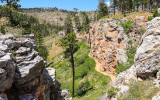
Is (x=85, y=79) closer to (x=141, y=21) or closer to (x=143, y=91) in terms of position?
(x=143, y=91)

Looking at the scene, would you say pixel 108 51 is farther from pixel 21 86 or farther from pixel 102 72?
pixel 21 86

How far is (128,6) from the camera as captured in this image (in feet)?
175

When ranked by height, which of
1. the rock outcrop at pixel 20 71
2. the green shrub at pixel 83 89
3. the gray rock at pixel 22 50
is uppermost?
the gray rock at pixel 22 50

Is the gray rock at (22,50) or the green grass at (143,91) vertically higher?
the gray rock at (22,50)

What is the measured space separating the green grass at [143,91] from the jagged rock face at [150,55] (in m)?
1.17

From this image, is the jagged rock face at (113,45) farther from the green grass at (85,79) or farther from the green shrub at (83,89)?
the green shrub at (83,89)

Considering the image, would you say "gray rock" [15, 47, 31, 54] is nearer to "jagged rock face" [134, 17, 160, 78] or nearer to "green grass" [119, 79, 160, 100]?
"green grass" [119, 79, 160, 100]

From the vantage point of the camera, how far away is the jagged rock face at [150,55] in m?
10.8

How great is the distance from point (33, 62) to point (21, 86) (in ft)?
7.70

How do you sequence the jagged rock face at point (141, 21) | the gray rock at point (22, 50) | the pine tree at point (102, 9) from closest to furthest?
the gray rock at point (22, 50) < the jagged rock face at point (141, 21) < the pine tree at point (102, 9)

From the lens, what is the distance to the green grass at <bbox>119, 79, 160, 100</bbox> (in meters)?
8.88

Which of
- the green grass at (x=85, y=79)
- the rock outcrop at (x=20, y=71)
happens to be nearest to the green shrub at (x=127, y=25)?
the green grass at (x=85, y=79)

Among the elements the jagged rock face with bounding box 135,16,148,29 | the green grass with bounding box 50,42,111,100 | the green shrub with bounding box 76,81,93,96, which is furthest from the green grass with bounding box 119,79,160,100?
the jagged rock face with bounding box 135,16,148,29

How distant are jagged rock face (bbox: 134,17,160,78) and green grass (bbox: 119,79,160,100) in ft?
3.85
